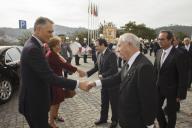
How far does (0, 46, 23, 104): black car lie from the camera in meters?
9.20

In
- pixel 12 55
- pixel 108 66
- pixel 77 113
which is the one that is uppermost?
pixel 108 66

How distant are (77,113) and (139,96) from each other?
4.55 m

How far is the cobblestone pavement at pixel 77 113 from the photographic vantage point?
697 cm

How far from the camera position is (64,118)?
7.47 m

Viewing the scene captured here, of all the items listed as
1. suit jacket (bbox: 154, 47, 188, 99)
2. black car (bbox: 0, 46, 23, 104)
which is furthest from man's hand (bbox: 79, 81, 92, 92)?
black car (bbox: 0, 46, 23, 104)

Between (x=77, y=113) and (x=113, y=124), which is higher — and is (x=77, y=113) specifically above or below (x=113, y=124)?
below

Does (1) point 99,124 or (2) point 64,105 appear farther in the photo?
(2) point 64,105

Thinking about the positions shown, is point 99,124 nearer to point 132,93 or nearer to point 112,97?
point 112,97

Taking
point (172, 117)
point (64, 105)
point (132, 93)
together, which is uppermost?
point (132, 93)

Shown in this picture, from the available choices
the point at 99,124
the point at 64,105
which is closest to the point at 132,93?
the point at 99,124

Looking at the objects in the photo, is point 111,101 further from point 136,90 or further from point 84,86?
point 136,90

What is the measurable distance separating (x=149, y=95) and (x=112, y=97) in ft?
10.3

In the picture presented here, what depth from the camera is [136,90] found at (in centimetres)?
359

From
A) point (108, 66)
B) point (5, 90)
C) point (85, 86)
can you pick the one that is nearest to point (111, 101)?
point (108, 66)
